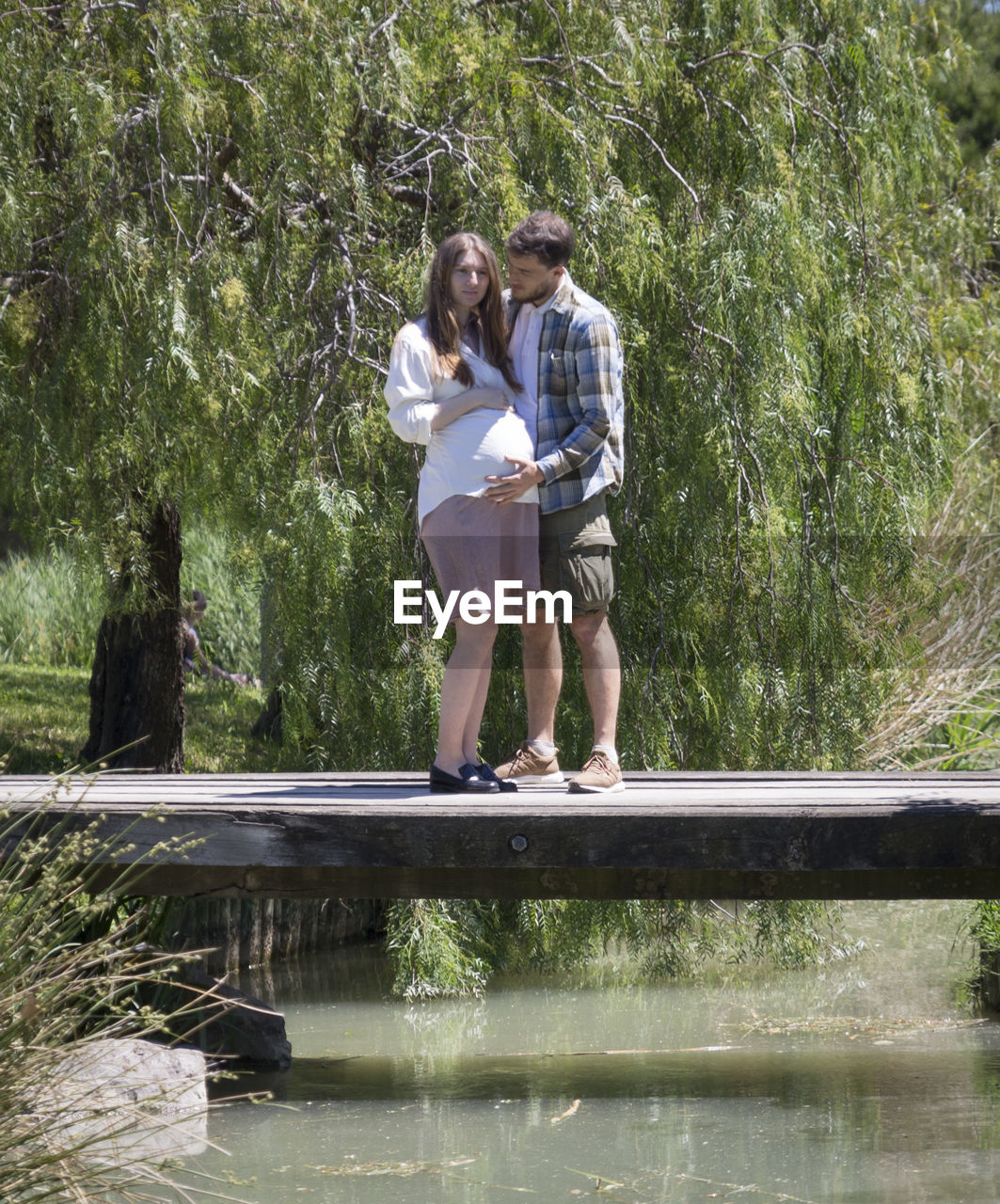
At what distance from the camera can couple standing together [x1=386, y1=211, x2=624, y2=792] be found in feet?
13.5

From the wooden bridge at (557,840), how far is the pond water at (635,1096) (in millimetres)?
635

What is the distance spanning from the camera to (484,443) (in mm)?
4125

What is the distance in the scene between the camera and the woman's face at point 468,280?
408 centimetres

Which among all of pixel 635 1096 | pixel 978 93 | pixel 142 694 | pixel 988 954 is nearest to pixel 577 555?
pixel 635 1096

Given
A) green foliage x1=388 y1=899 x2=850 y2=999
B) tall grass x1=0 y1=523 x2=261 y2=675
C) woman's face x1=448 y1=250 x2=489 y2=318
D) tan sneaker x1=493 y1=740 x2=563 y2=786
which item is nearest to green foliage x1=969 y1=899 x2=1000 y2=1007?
green foliage x1=388 y1=899 x2=850 y2=999

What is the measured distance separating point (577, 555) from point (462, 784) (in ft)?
2.21

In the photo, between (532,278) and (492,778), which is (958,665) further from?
(532,278)

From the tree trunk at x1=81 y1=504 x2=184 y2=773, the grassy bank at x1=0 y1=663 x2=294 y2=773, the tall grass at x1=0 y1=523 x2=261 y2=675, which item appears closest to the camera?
the tree trunk at x1=81 y1=504 x2=184 y2=773

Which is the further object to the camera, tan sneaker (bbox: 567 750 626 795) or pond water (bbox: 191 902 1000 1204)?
tan sneaker (bbox: 567 750 626 795)

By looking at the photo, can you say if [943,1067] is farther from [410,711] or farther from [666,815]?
[410,711]

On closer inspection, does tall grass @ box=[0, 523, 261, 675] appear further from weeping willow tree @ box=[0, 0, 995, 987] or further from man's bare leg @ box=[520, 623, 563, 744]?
man's bare leg @ box=[520, 623, 563, 744]

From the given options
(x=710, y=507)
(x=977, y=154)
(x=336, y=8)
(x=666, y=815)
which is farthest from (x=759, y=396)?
(x=977, y=154)

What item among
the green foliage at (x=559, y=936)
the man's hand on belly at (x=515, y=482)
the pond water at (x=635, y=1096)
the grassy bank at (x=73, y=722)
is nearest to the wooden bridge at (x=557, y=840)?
the pond water at (x=635, y=1096)

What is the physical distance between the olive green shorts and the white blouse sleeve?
44cm
